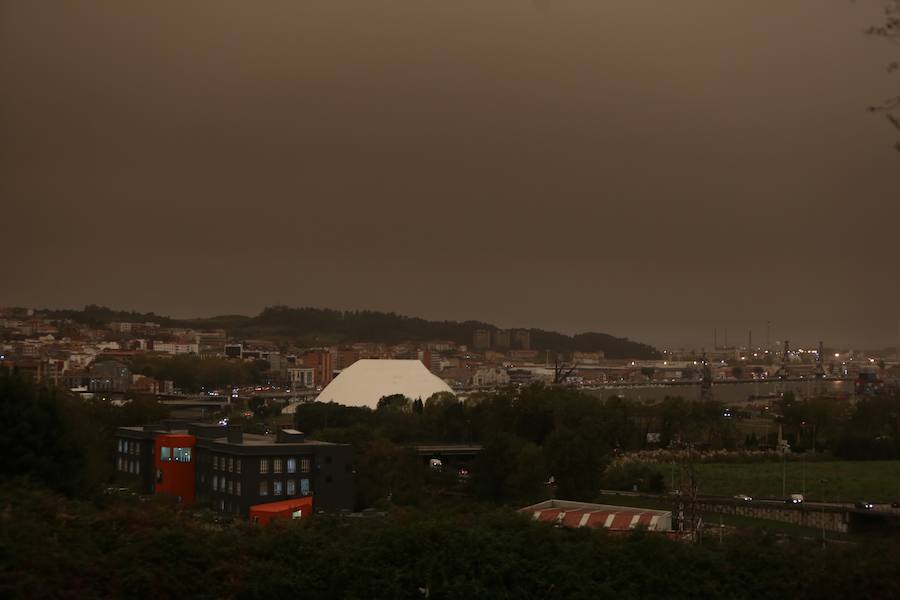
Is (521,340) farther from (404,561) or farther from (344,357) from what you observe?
(404,561)

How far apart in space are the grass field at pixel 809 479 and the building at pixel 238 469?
3.14 metres

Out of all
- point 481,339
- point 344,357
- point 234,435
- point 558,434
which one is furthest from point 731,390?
point 234,435

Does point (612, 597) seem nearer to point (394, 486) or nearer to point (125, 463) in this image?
point (394, 486)

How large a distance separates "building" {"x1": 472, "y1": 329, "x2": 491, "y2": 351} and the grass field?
31.5 m

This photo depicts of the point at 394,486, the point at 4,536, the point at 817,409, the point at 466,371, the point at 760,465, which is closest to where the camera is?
the point at 4,536

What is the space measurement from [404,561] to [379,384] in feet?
62.7

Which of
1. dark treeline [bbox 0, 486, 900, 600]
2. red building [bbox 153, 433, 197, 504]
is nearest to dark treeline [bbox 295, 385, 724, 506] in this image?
red building [bbox 153, 433, 197, 504]

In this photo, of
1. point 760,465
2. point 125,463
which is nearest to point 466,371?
point 760,465

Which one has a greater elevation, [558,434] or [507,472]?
[558,434]

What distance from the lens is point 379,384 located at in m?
21.8

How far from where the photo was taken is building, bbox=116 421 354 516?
776 centimetres

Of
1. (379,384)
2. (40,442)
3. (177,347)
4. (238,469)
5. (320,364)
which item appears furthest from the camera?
(320,364)

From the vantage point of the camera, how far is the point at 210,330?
39.8m

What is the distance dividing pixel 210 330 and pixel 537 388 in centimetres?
2675
